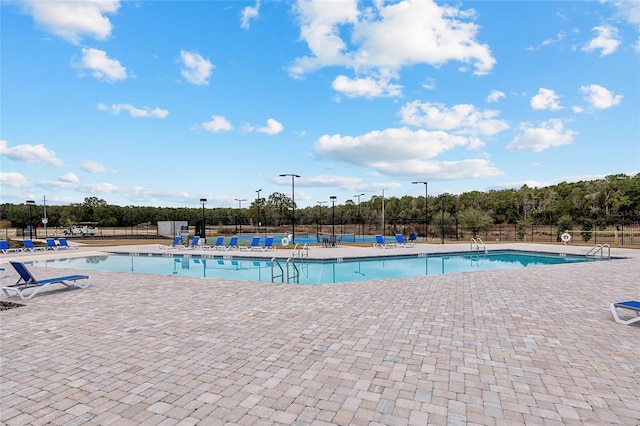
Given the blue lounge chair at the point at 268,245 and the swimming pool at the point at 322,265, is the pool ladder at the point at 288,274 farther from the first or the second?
the blue lounge chair at the point at 268,245

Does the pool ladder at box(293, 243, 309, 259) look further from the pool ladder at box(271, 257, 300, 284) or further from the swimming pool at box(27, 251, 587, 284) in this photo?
the pool ladder at box(271, 257, 300, 284)

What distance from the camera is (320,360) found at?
365 centimetres

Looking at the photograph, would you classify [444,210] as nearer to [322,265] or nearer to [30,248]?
[322,265]

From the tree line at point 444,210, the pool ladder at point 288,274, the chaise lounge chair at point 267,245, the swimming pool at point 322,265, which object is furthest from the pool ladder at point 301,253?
the tree line at point 444,210

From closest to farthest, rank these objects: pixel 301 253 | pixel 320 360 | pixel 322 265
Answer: pixel 320 360 → pixel 322 265 → pixel 301 253

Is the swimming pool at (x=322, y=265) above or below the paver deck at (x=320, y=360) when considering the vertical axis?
below

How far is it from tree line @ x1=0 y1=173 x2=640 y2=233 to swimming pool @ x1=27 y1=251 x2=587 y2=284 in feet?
51.2

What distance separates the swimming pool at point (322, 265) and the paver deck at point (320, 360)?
192 inches

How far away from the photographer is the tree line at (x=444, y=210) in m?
40.6

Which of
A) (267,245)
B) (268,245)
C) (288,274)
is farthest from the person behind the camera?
(268,245)

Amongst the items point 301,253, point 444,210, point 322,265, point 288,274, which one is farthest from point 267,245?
point 444,210

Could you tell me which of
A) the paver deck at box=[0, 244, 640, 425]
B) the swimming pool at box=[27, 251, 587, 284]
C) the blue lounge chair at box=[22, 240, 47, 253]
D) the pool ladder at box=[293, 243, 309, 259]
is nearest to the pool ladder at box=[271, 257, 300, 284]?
the swimming pool at box=[27, 251, 587, 284]

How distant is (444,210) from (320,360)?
53647mm

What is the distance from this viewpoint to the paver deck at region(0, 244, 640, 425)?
269 cm
